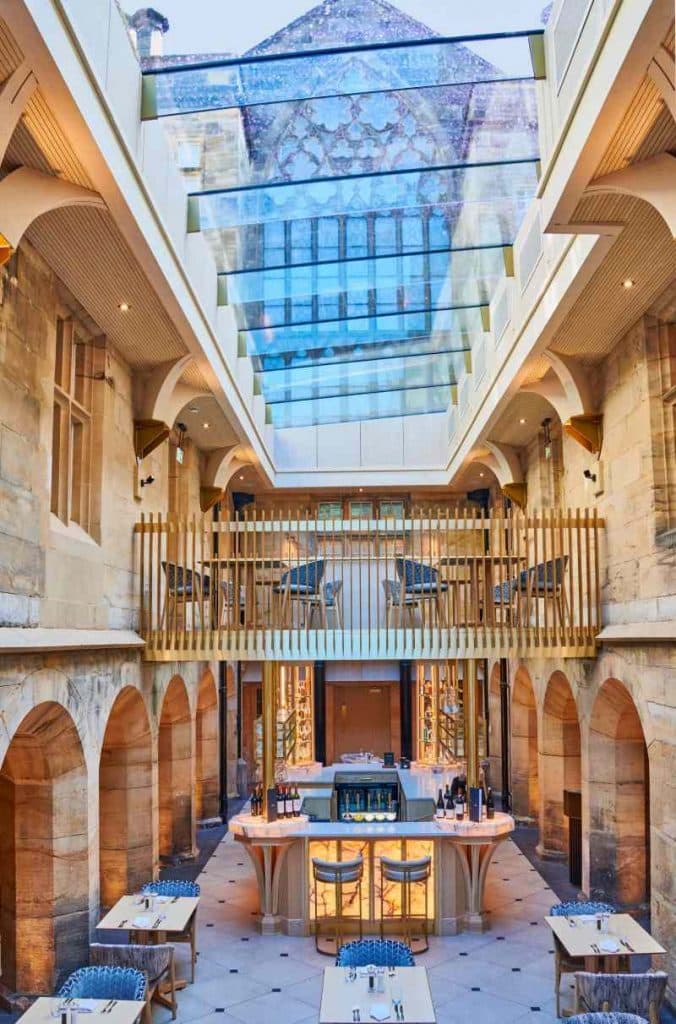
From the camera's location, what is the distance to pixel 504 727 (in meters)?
16.6

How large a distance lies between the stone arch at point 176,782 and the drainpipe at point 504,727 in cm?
604

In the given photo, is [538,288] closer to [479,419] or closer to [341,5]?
[341,5]

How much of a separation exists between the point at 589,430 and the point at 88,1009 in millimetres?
7263

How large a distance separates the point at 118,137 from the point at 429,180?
4451 millimetres

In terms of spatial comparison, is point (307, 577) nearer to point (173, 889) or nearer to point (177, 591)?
point (177, 591)

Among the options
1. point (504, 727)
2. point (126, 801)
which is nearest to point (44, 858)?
point (126, 801)

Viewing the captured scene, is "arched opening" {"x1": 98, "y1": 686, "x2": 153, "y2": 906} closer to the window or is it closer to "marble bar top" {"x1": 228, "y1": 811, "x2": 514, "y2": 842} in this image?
"marble bar top" {"x1": 228, "y1": 811, "x2": 514, "y2": 842}

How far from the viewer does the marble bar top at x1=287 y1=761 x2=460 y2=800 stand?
12570mm

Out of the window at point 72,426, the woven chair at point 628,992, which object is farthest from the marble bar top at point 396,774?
the window at point 72,426

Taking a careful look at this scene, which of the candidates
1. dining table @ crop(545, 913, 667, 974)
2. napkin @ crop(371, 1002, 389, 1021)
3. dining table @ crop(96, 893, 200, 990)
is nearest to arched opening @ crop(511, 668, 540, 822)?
dining table @ crop(545, 913, 667, 974)

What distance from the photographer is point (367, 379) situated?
1527 centimetres

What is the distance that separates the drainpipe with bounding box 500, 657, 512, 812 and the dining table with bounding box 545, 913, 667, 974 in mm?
8412

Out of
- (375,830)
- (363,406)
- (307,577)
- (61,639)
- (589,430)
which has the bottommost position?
(375,830)

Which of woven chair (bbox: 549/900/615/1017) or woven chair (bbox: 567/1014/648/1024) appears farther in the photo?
woven chair (bbox: 549/900/615/1017)
